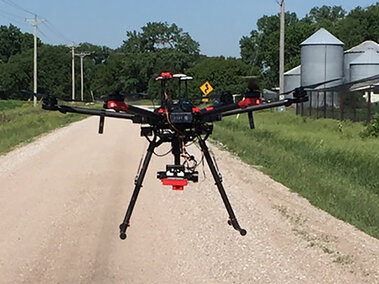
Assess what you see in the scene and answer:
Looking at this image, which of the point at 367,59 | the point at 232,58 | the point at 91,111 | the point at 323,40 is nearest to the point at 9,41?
the point at 232,58

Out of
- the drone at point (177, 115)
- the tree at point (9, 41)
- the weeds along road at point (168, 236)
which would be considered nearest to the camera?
the drone at point (177, 115)

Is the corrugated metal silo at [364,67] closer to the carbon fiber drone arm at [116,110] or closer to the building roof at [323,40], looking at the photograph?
the building roof at [323,40]

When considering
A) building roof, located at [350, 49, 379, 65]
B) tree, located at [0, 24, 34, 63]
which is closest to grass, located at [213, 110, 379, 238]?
building roof, located at [350, 49, 379, 65]

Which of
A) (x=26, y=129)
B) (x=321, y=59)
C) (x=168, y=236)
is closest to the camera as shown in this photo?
(x=168, y=236)

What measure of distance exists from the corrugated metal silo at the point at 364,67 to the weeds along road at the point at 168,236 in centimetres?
3956

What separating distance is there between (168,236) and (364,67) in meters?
46.8

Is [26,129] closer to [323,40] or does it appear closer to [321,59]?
[321,59]

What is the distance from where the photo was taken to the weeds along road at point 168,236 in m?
7.85

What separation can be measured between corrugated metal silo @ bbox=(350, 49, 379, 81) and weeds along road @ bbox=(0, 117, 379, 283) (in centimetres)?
3956

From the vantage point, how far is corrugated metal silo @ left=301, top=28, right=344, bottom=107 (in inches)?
2101

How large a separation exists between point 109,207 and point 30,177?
4615mm

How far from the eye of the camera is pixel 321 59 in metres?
53.9

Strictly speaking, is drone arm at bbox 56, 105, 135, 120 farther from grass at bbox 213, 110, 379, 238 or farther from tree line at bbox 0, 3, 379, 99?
tree line at bbox 0, 3, 379, 99

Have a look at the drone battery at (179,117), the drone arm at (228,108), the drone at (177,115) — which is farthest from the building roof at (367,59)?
the drone battery at (179,117)
